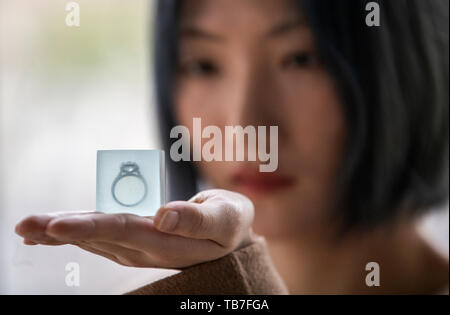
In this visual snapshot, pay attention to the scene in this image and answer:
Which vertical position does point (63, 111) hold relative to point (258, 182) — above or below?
above

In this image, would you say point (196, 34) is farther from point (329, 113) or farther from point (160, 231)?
point (160, 231)

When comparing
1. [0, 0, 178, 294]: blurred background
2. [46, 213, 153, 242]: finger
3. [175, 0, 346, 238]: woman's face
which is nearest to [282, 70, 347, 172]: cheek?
[175, 0, 346, 238]: woman's face

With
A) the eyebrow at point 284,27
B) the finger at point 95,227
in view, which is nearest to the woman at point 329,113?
the eyebrow at point 284,27

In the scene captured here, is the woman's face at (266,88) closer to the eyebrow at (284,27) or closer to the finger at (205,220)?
the eyebrow at (284,27)

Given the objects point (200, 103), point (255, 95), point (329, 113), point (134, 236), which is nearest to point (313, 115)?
point (329, 113)

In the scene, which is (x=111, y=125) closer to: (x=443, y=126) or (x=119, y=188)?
(x=119, y=188)
